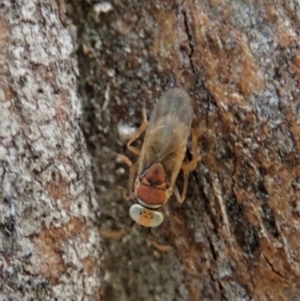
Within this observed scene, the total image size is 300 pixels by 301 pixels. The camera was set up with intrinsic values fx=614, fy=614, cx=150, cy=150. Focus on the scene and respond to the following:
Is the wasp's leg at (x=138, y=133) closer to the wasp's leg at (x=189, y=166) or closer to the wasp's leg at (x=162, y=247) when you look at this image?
the wasp's leg at (x=189, y=166)

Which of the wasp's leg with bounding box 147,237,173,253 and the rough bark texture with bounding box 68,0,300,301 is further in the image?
the wasp's leg with bounding box 147,237,173,253

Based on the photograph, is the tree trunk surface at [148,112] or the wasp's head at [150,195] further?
the wasp's head at [150,195]

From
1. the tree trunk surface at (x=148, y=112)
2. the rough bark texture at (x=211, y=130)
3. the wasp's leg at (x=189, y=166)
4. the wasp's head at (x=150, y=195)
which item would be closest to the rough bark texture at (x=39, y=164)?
the tree trunk surface at (x=148, y=112)

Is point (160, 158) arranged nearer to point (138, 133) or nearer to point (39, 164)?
point (138, 133)

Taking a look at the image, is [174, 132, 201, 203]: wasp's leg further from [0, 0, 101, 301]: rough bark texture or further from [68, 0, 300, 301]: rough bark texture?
[0, 0, 101, 301]: rough bark texture

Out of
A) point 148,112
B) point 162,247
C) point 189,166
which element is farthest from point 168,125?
point 162,247

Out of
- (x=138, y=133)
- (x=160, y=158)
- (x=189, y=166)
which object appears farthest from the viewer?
(x=160, y=158)

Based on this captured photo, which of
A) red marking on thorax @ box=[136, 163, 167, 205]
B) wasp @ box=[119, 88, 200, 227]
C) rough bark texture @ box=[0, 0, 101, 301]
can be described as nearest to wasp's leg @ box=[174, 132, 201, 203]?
wasp @ box=[119, 88, 200, 227]
